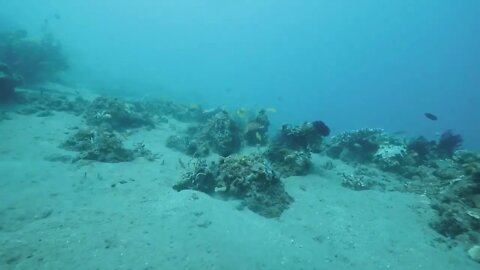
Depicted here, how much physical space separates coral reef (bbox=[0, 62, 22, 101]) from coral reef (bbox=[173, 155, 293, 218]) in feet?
42.5

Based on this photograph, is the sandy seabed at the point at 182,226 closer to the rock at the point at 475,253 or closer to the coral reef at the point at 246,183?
the rock at the point at 475,253

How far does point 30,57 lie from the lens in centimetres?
2484

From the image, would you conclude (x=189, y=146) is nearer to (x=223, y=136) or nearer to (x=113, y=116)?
(x=223, y=136)

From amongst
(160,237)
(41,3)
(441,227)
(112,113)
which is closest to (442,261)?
(441,227)

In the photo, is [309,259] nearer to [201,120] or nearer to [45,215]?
[45,215]

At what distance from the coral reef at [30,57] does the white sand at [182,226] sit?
51.9ft

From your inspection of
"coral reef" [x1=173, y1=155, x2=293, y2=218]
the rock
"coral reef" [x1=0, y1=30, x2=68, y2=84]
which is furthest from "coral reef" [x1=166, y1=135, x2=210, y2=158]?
"coral reef" [x1=0, y1=30, x2=68, y2=84]

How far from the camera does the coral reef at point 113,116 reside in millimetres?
16828

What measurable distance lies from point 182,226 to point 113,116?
11.2 m

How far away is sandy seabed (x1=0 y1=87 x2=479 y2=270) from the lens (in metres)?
6.69

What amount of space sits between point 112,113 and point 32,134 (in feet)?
12.7

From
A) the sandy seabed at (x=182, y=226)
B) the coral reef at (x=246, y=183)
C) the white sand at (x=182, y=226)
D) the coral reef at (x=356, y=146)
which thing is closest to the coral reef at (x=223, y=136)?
the sandy seabed at (x=182, y=226)

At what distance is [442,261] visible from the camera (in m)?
7.66

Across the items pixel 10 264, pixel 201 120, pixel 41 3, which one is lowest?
pixel 201 120
